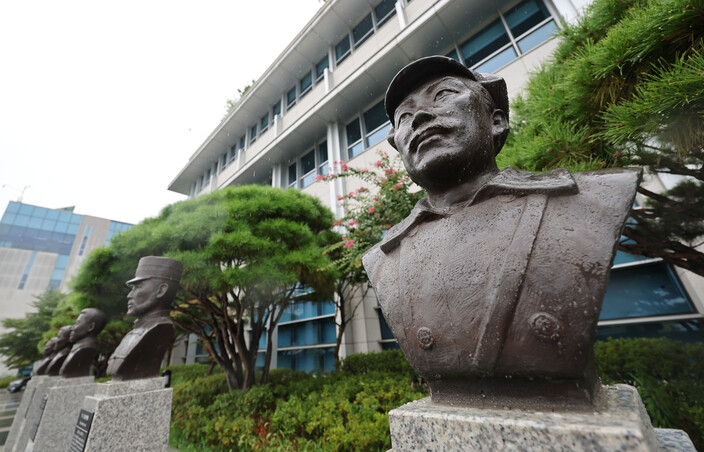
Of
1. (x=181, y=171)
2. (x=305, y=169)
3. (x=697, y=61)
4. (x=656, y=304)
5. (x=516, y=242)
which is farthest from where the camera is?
(x=181, y=171)

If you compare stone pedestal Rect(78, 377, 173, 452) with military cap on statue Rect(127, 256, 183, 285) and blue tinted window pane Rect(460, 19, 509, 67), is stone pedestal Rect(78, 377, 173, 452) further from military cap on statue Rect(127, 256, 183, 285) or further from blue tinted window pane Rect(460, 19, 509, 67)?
blue tinted window pane Rect(460, 19, 509, 67)

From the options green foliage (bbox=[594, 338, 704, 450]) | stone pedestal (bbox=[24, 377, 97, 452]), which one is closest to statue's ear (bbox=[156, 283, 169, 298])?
stone pedestal (bbox=[24, 377, 97, 452])

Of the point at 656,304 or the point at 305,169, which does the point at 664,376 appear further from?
the point at 305,169

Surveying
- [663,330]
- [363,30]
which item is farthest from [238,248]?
[363,30]

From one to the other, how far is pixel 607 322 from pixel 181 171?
2288 centimetres

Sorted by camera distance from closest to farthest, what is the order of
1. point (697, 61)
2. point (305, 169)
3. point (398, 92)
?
point (697, 61) < point (398, 92) < point (305, 169)

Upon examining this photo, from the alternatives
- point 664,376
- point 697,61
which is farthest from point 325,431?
point 697,61

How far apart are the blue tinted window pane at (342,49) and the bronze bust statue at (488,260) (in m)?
12.1

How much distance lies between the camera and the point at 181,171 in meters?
20.6

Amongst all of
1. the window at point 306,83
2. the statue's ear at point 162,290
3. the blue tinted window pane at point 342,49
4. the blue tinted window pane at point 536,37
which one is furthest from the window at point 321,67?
the statue's ear at point 162,290

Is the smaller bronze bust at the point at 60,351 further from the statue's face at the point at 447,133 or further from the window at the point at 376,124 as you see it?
the window at the point at 376,124

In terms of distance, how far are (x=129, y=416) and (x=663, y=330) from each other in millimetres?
7818

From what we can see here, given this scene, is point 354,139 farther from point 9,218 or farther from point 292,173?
point 9,218

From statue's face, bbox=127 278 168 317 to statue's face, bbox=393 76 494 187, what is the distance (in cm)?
395
